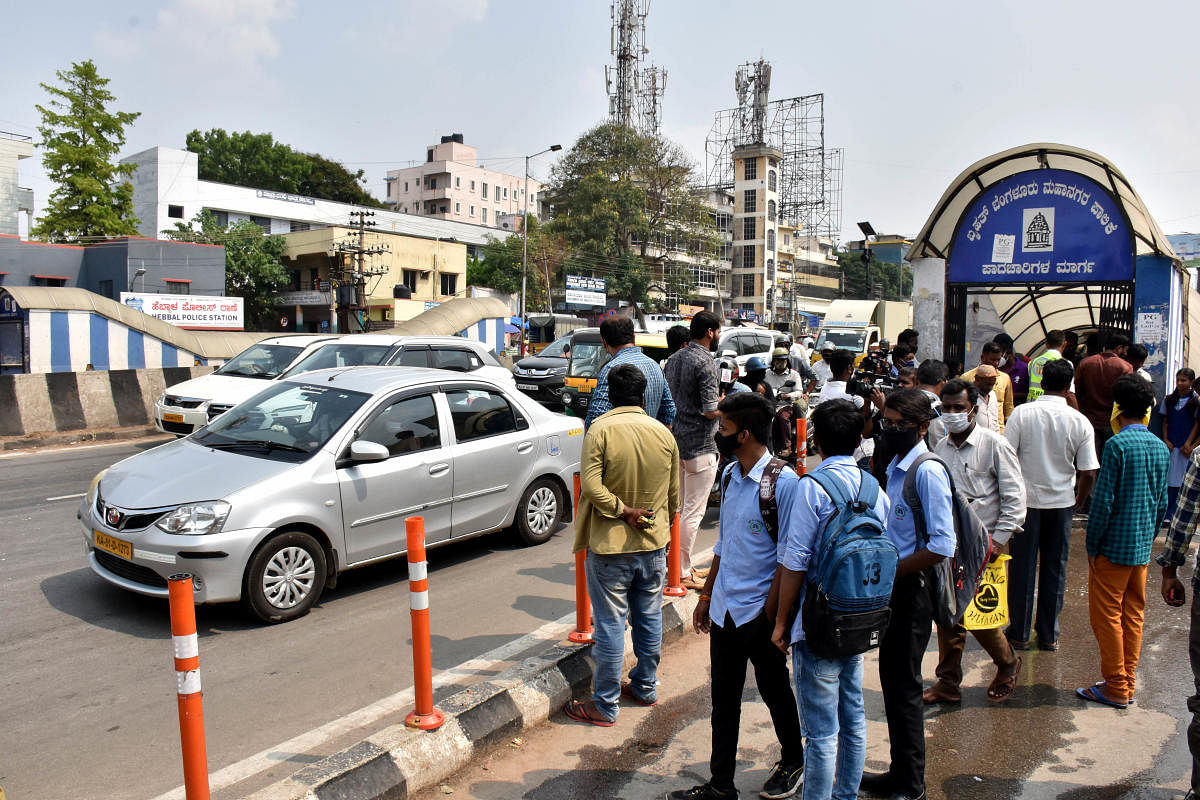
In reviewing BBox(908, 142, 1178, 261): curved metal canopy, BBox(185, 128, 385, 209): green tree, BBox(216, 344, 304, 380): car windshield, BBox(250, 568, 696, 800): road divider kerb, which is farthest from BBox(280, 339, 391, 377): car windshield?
BBox(185, 128, 385, 209): green tree

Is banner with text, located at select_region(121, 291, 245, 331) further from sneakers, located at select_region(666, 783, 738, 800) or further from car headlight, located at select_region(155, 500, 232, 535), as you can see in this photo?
sneakers, located at select_region(666, 783, 738, 800)

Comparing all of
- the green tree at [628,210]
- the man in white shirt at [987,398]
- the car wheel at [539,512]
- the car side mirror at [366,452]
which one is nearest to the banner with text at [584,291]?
the green tree at [628,210]

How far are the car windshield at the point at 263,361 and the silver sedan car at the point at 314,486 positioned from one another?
5.76 meters

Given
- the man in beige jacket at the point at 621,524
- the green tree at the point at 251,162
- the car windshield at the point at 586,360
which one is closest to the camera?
the man in beige jacket at the point at 621,524

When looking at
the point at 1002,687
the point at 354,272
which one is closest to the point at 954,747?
the point at 1002,687

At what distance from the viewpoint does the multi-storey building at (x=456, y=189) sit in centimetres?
8400

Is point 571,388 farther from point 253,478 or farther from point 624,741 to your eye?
point 624,741

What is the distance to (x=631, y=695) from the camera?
174 inches

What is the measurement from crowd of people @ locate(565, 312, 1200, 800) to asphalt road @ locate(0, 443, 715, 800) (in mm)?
1264

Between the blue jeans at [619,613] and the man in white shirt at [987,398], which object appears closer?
the blue jeans at [619,613]

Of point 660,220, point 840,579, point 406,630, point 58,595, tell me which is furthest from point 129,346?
point 660,220

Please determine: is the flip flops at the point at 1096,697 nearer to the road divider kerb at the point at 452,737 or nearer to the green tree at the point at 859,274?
the road divider kerb at the point at 452,737

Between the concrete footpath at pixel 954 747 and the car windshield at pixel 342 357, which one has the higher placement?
the car windshield at pixel 342 357

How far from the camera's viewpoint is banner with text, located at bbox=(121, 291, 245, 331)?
32.6 meters
